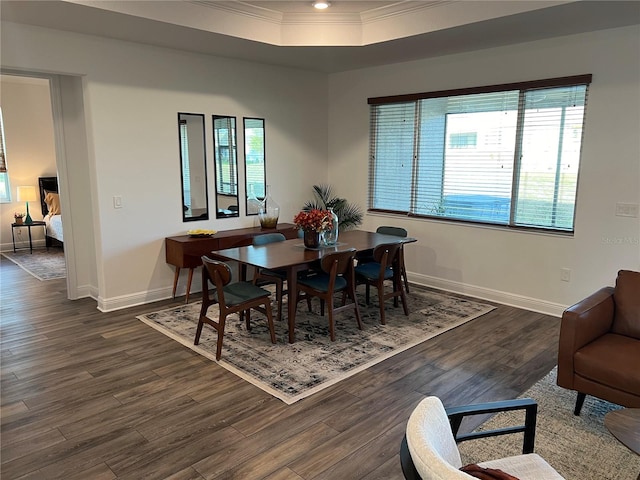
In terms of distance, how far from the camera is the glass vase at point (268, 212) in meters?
5.59

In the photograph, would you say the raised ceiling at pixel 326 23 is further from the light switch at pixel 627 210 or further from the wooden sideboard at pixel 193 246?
Answer: the wooden sideboard at pixel 193 246

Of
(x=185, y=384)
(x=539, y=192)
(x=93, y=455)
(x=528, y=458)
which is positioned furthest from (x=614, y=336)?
(x=93, y=455)

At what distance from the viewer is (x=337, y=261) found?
378 centimetres

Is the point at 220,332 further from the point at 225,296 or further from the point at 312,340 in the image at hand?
the point at 312,340

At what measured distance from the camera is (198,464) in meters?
2.36

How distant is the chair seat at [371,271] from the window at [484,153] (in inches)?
53.8

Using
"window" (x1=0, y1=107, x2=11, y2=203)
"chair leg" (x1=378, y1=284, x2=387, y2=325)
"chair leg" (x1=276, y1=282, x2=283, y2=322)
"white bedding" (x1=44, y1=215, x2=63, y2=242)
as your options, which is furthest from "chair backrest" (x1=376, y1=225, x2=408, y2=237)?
"window" (x1=0, y1=107, x2=11, y2=203)

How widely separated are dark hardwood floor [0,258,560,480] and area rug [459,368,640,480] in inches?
12.3

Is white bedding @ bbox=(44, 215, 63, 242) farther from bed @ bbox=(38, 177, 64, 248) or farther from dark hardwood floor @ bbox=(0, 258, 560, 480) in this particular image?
dark hardwood floor @ bbox=(0, 258, 560, 480)

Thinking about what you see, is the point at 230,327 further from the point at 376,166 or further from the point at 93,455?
the point at 376,166

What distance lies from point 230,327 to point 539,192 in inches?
131

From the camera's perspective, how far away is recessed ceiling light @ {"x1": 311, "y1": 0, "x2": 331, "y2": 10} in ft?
13.6

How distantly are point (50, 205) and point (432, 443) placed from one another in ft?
27.2

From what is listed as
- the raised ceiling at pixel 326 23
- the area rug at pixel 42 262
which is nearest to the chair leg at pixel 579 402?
the raised ceiling at pixel 326 23
